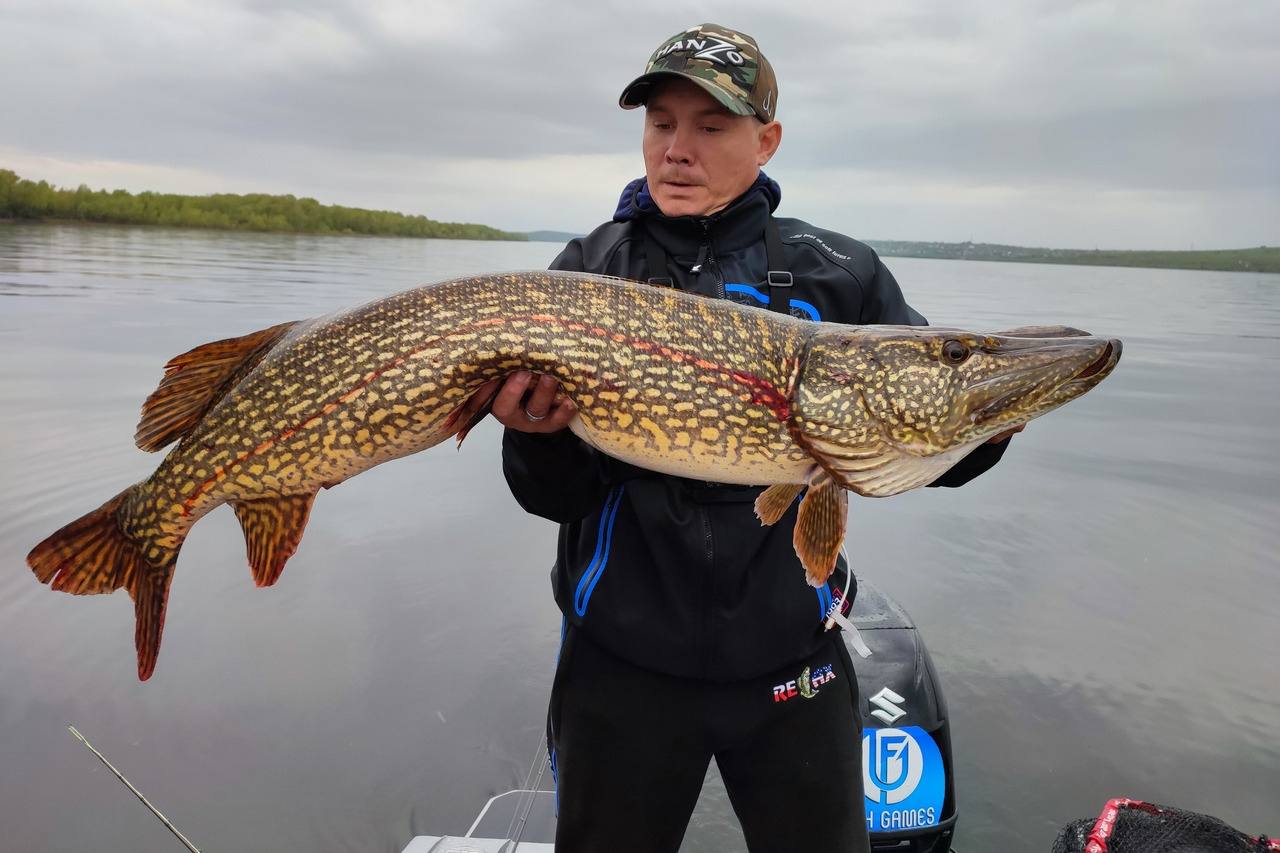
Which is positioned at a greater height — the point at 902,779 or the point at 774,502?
the point at 774,502

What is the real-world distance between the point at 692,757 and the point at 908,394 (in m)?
0.97

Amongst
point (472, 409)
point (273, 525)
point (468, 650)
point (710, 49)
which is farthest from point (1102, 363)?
point (468, 650)

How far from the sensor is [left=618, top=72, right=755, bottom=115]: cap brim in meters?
1.76

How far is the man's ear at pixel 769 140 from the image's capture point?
2049mm

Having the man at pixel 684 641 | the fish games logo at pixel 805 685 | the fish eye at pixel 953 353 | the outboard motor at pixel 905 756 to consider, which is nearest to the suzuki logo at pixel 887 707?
the outboard motor at pixel 905 756

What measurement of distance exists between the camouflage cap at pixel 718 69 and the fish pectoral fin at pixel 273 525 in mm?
Answer: 1308

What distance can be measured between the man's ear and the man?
0.19 metres

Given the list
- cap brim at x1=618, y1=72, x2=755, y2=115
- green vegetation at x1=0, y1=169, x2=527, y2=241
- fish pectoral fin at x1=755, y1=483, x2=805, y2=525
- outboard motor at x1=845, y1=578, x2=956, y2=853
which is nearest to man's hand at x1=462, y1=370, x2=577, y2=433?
fish pectoral fin at x1=755, y1=483, x2=805, y2=525

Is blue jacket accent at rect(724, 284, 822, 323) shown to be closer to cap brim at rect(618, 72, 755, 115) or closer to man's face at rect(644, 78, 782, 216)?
man's face at rect(644, 78, 782, 216)

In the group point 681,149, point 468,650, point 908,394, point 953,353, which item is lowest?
point 468,650

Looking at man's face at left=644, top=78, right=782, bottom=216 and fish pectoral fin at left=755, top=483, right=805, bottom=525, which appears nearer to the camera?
fish pectoral fin at left=755, top=483, right=805, bottom=525

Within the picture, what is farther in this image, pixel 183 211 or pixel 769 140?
pixel 183 211

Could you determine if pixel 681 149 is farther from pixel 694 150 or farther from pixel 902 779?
pixel 902 779

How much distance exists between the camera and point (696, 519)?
5.69ft
